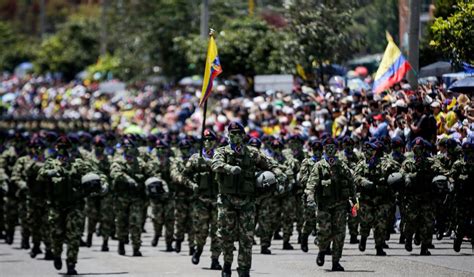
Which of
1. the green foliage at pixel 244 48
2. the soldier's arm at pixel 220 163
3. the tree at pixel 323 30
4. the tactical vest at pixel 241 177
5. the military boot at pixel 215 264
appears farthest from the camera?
the green foliage at pixel 244 48

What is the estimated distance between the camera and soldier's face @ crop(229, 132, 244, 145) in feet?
54.4

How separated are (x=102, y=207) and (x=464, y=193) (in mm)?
7767

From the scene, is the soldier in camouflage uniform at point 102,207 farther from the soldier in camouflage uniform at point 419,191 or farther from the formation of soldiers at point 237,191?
the soldier in camouflage uniform at point 419,191

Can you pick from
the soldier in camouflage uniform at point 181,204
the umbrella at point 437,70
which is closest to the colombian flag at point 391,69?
the umbrella at point 437,70

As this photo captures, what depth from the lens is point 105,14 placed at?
73.1 metres

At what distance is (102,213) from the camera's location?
79.9ft

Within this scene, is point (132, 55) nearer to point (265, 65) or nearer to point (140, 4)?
point (140, 4)

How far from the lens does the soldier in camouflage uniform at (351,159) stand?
21555mm

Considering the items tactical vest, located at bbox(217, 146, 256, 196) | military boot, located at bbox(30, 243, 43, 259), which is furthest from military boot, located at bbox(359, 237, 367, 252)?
military boot, located at bbox(30, 243, 43, 259)

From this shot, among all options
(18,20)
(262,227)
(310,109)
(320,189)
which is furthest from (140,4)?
(18,20)

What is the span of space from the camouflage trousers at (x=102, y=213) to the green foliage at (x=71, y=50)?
5564 centimetres

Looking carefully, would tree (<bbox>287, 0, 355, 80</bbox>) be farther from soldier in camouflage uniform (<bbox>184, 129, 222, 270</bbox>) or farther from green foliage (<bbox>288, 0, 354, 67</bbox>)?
soldier in camouflage uniform (<bbox>184, 129, 222, 270</bbox>)

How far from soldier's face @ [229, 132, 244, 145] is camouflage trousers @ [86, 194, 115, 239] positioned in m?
7.69

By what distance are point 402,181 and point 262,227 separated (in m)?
3.02
